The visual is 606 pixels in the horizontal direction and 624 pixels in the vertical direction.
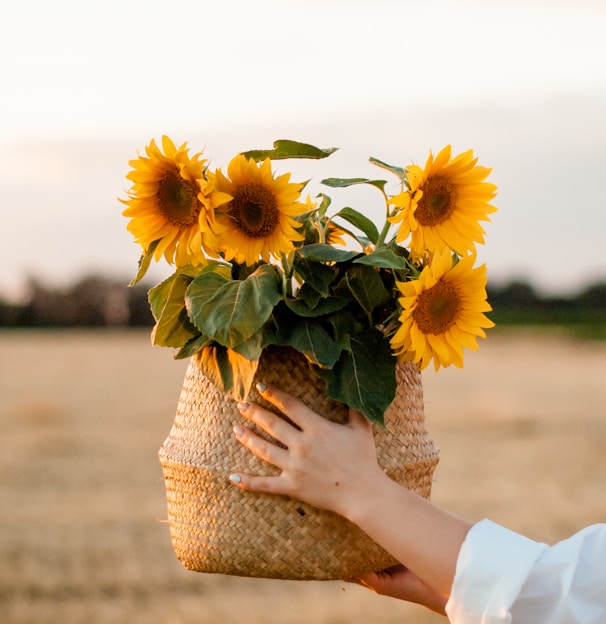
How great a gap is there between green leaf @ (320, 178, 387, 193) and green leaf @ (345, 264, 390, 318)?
6.0 inches

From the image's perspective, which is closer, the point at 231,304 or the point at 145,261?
the point at 231,304

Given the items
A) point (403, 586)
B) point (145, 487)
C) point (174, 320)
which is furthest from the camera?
point (145, 487)

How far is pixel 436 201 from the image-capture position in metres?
1.47

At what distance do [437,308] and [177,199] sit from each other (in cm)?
41

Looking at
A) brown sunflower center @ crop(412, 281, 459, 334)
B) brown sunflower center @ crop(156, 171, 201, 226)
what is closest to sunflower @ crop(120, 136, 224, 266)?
brown sunflower center @ crop(156, 171, 201, 226)

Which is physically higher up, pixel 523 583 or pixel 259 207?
pixel 259 207

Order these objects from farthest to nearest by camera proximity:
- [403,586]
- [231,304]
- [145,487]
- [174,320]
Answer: [145,487], [403,586], [174,320], [231,304]

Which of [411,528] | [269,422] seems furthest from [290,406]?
[411,528]

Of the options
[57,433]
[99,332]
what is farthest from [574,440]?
[99,332]

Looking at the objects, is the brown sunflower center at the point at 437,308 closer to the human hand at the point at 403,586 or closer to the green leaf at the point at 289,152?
the green leaf at the point at 289,152

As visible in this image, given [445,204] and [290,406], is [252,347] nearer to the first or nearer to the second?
[290,406]

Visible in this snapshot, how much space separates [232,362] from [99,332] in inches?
919

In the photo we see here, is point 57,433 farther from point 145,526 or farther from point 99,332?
point 99,332

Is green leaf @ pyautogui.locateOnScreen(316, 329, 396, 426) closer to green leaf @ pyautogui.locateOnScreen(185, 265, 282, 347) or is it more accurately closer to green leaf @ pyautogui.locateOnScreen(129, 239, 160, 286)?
green leaf @ pyautogui.locateOnScreen(185, 265, 282, 347)
